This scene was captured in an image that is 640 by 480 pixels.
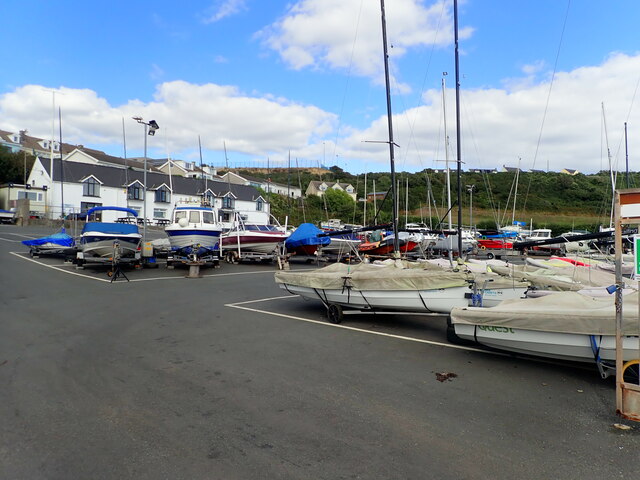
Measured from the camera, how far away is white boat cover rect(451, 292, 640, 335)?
5.49 metres

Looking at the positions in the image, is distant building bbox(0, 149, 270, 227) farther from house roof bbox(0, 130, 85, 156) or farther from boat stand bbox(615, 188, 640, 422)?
boat stand bbox(615, 188, 640, 422)

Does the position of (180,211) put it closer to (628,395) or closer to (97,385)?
(97,385)

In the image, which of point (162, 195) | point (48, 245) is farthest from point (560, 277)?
point (162, 195)

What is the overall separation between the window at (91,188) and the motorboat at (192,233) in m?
44.9

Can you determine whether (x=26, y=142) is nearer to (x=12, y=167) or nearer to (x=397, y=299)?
(x=12, y=167)

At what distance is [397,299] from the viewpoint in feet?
28.3

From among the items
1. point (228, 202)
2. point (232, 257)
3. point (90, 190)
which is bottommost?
point (232, 257)

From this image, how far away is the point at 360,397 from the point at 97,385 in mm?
3395

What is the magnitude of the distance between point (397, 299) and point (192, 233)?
13.5 m

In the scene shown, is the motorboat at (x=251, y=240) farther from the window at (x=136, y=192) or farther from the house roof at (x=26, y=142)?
the house roof at (x=26, y=142)

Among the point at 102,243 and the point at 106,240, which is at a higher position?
the point at 106,240

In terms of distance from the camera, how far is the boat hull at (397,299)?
26.8ft

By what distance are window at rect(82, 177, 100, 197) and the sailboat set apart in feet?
189

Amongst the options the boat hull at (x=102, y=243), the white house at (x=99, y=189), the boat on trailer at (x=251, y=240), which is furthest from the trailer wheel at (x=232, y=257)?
the white house at (x=99, y=189)
